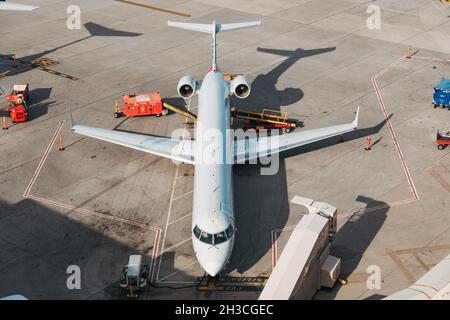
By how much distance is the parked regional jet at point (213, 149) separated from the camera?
80.4 feet

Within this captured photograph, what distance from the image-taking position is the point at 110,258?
27.3 meters

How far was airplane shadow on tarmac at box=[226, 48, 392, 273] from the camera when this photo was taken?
27.6m

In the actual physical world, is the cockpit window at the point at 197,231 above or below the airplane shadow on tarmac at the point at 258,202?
above

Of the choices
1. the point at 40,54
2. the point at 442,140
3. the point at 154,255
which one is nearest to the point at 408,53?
the point at 442,140

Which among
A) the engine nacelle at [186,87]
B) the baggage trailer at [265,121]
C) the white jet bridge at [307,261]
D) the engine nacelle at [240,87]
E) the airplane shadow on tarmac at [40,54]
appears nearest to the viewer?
the white jet bridge at [307,261]

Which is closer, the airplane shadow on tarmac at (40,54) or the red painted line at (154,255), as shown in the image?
the red painted line at (154,255)

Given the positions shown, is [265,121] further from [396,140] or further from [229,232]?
[229,232]

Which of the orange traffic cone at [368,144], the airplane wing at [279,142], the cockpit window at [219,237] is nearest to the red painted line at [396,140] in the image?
the orange traffic cone at [368,144]

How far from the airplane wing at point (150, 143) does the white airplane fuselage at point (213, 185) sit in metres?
1.89

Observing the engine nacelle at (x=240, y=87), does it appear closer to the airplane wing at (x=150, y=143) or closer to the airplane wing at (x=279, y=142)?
the airplane wing at (x=279, y=142)

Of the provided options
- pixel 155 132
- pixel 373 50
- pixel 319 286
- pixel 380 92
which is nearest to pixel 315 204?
pixel 319 286

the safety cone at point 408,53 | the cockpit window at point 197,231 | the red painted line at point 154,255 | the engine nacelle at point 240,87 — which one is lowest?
the red painted line at point 154,255

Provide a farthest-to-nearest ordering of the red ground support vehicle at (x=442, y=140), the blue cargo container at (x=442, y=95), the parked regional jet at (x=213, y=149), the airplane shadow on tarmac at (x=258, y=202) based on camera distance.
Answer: the blue cargo container at (x=442, y=95) → the red ground support vehicle at (x=442, y=140) → the airplane shadow on tarmac at (x=258, y=202) → the parked regional jet at (x=213, y=149)

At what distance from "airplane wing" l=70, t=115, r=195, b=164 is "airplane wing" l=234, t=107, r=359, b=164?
2.77 m
